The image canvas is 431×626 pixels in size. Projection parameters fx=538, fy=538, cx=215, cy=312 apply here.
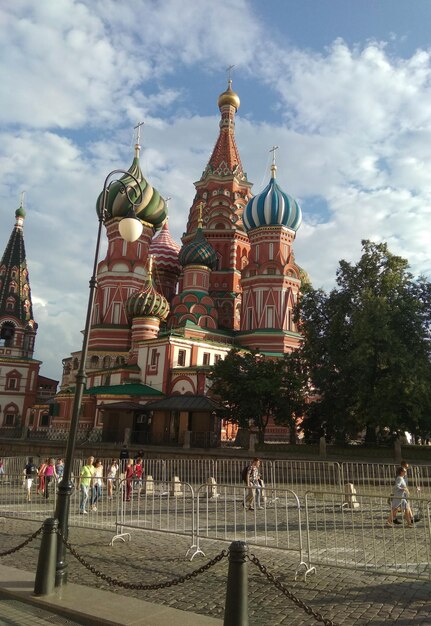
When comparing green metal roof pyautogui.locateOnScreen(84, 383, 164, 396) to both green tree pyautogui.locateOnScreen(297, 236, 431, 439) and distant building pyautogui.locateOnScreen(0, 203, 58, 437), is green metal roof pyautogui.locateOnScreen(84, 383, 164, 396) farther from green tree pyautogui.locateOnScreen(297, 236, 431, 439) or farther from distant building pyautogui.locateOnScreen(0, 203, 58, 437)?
distant building pyautogui.locateOnScreen(0, 203, 58, 437)

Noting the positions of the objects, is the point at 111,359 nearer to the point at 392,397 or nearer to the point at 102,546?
the point at 392,397

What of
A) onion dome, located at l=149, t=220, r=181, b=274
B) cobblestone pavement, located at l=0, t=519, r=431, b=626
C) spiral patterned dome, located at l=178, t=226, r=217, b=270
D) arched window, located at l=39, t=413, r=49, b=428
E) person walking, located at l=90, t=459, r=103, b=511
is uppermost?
onion dome, located at l=149, t=220, r=181, b=274

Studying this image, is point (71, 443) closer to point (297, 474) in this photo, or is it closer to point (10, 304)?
point (297, 474)

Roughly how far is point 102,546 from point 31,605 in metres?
3.42

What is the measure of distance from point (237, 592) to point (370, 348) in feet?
71.5

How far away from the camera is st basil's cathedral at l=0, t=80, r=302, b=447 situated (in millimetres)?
34719

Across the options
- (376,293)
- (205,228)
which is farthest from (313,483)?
(205,228)

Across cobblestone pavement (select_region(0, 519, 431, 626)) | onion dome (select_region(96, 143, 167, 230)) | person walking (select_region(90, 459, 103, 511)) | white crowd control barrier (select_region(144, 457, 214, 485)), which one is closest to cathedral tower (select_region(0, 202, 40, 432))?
onion dome (select_region(96, 143, 167, 230))

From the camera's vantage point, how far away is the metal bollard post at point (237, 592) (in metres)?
5.43

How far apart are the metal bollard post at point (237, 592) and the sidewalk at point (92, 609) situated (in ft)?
2.15

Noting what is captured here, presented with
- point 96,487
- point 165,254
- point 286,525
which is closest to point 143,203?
point 165,254

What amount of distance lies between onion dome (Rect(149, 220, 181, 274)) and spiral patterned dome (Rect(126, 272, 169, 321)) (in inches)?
478

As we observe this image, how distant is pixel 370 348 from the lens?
26.0 metres

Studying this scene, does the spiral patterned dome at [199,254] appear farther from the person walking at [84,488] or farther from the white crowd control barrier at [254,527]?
the white crowd control barrier at [254,527]
